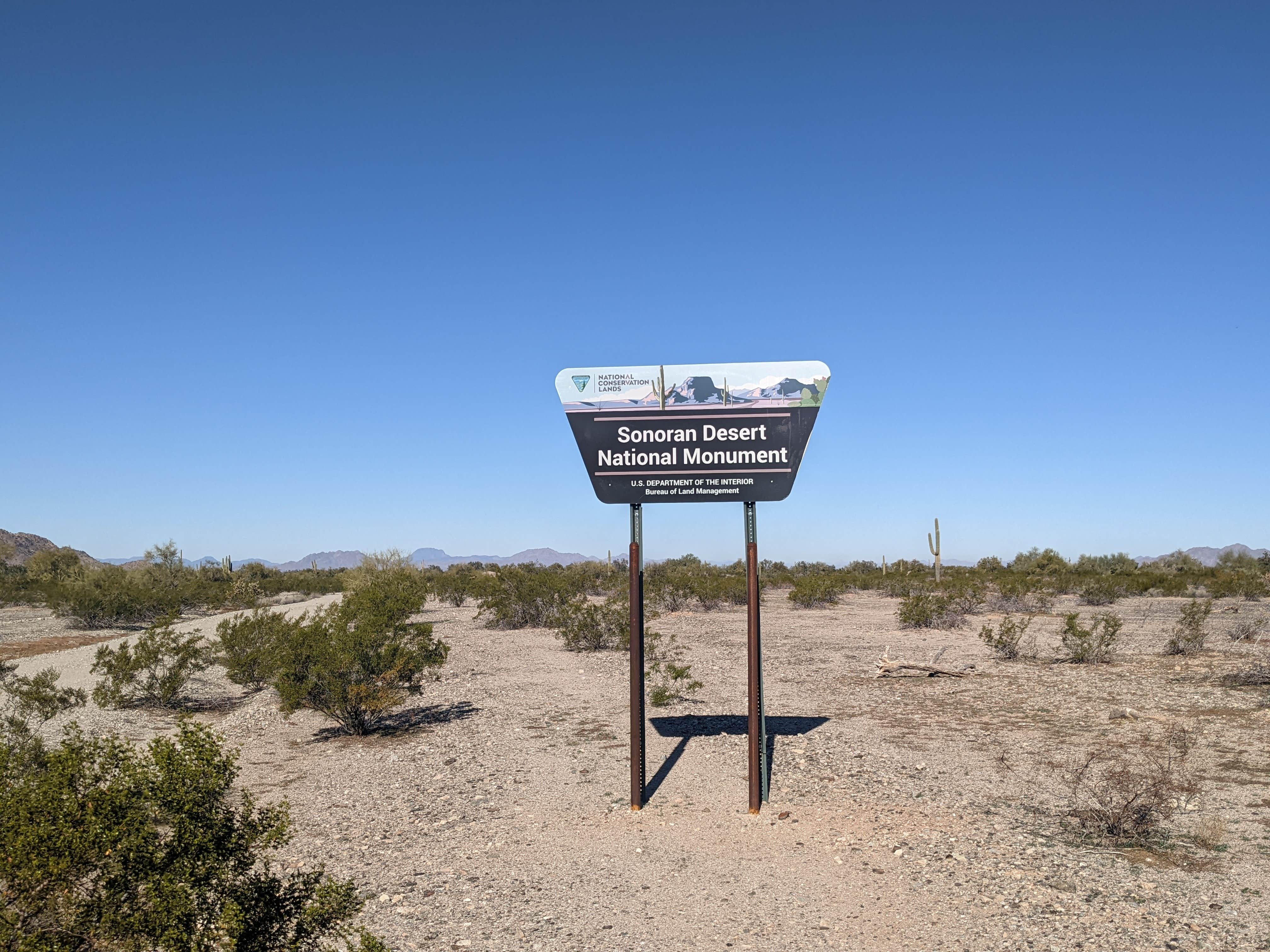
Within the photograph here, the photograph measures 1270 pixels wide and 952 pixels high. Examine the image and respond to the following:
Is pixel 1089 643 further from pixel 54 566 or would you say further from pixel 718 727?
pixel 54 566

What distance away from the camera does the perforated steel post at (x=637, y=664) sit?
26.1ft

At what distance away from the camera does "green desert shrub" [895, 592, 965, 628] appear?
24.8 m

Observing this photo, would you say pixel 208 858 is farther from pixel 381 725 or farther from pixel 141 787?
pixel 381 725

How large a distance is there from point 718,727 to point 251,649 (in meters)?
9.55

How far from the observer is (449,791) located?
349 inches

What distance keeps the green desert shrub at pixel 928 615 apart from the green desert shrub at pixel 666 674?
800 centimetres

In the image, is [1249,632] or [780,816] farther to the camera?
[1249,632]

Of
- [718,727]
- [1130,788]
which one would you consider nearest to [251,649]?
[718,727]

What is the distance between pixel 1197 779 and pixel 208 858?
9.14 meters

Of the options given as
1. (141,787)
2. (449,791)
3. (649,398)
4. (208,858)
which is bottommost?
(449,791)

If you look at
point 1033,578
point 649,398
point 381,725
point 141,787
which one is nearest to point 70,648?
point 381,725

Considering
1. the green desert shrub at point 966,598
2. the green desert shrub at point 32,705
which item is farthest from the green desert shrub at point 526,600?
the green desert shrub at point 32,705

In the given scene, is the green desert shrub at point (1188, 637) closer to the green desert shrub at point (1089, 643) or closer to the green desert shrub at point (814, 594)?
the green desert shrub at point (1089, 643)

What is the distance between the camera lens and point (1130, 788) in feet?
23.8
